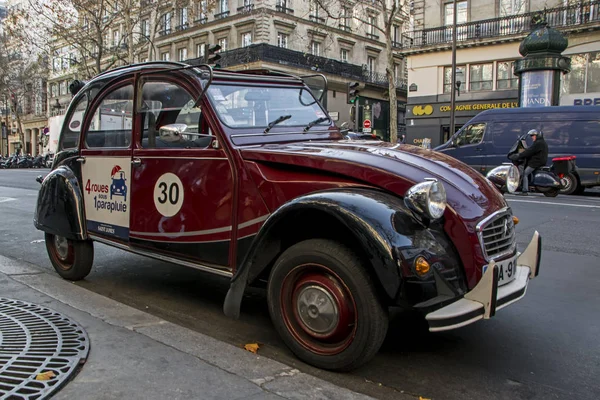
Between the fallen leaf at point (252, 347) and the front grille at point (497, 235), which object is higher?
the front grille at point (497, 235)

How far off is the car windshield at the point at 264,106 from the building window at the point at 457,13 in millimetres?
30934

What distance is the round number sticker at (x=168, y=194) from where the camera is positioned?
4160 millimetres

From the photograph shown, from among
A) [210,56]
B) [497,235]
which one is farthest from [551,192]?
[497,235]

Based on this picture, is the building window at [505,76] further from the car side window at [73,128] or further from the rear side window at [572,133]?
the car side window at [73,128]

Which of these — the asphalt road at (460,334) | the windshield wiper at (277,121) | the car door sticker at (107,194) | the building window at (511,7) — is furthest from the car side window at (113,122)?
the building window at (511,7)

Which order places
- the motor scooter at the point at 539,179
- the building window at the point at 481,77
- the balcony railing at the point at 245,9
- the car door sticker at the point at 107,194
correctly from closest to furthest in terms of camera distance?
the car door sticker at the point at 107,194 → the motor scooter at the point at 539,179 → the building window at the point at 481,77 → the balcony railing at the point at 245,9

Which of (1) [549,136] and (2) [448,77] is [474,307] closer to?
(1) [549,136]

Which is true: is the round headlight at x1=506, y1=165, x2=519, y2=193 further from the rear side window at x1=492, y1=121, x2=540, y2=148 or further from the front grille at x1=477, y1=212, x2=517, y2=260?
the rear side window at x1=492, y1=121, x2=540, y2=148

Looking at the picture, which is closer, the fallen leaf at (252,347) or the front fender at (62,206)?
the fallen leaf at (252,347)

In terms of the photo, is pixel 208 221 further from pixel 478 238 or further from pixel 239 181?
pixel 478 238

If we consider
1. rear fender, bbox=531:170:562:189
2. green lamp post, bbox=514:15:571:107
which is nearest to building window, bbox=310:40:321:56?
green lamp post, bbox=514:15:571:107

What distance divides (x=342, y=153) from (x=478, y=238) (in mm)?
996

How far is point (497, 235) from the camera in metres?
3.23

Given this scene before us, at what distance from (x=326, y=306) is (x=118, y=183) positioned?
2524 millimetres
